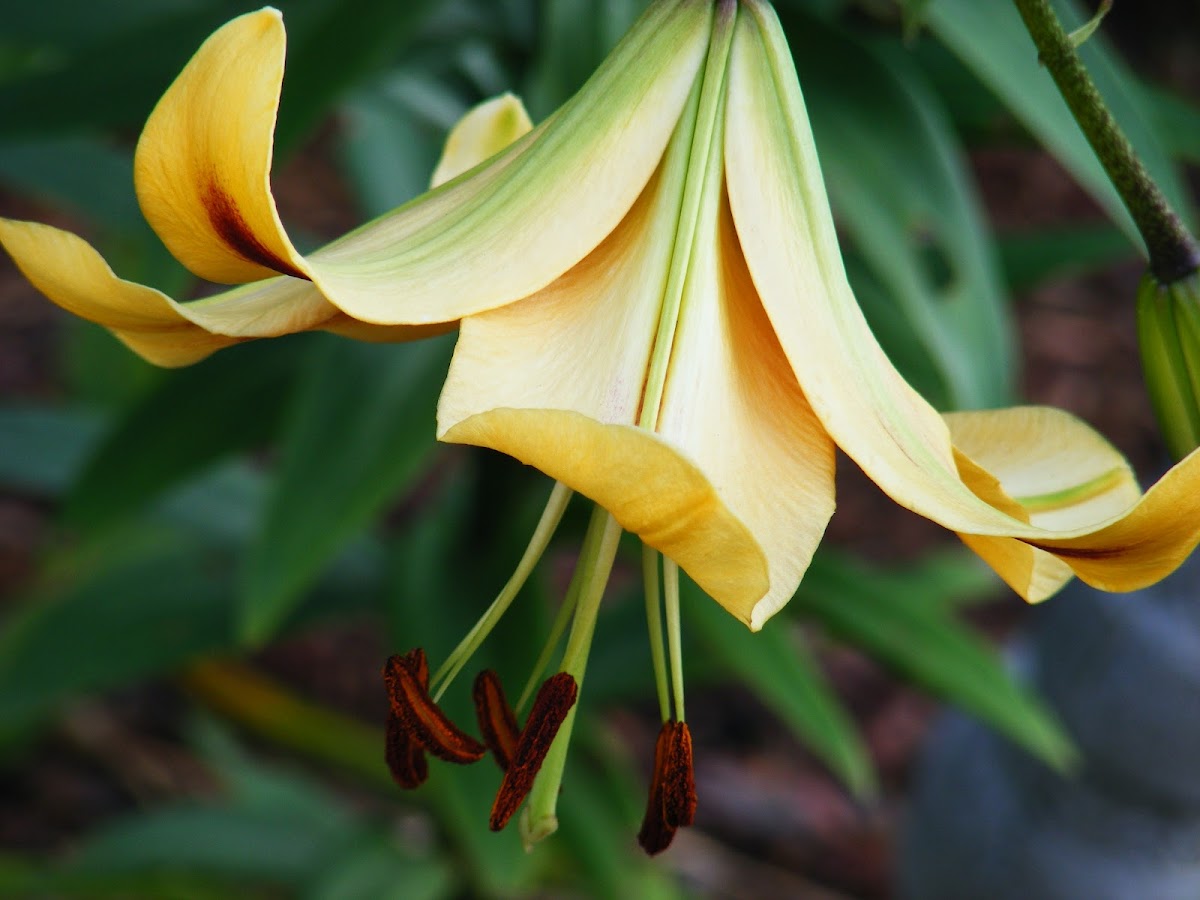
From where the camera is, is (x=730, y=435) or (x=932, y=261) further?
(x=932, y=261)

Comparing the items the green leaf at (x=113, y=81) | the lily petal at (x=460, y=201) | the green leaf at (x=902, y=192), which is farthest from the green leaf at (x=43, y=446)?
the lily petal at (x=460, y=201)

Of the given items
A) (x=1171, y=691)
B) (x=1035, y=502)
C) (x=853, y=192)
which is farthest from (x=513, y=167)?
(x=1171, y=691)

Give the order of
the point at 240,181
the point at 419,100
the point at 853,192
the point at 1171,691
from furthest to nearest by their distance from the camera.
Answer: the point at 1171,691 → the point at 419,100 → the point at 853,192 → the point at 240,181

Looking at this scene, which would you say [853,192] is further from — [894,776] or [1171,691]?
[894,776]

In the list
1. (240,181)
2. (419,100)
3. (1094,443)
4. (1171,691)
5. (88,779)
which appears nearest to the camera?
(240,181)

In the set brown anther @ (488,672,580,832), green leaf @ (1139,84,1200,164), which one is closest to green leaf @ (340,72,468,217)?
green leaf @ (1139,84,1200,164)

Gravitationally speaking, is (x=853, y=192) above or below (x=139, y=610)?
above
